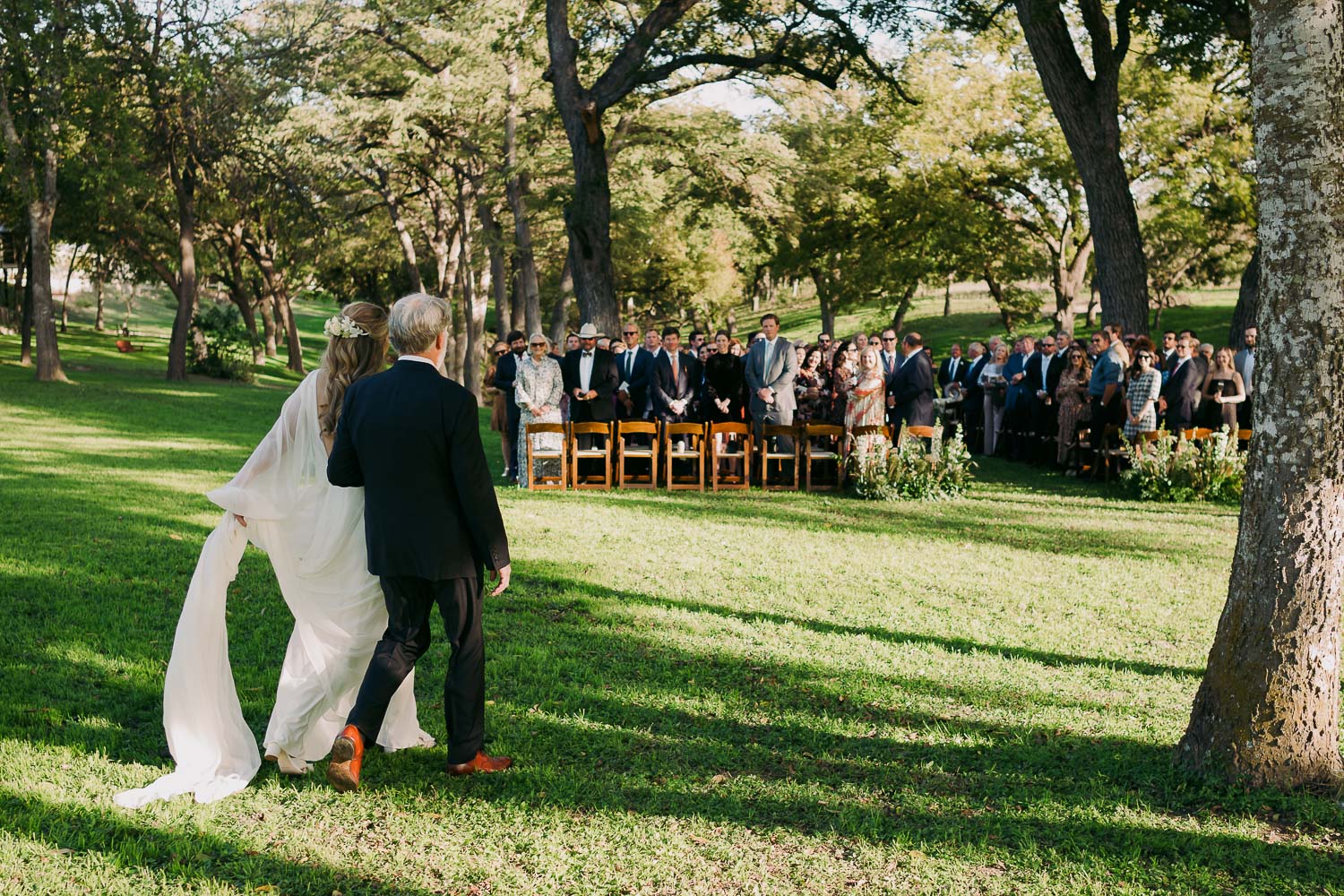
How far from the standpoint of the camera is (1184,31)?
19406 mm

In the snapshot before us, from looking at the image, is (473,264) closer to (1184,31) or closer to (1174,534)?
(1184,31)

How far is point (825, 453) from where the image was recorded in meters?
15.3

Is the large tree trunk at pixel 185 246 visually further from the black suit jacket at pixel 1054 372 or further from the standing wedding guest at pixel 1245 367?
the standing wedding guest at pixel 1245 367

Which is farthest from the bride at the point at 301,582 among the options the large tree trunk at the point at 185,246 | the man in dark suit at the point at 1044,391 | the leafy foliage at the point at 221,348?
the leafy foliage at the point at 221,348

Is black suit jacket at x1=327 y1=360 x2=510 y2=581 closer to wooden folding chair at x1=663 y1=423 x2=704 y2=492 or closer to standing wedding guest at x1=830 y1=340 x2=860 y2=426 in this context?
wooden folding chair at x1=663 y1=423 x2=704 y2=492

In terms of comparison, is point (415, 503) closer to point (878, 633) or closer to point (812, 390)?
point (878, 633)

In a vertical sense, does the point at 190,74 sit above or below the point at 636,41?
above

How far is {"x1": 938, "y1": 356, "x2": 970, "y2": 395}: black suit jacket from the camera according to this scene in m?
22.9

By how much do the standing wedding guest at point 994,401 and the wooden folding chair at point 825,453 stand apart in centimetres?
663

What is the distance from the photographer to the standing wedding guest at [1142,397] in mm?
15203

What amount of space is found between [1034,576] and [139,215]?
114ft

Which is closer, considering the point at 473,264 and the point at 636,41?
the point at 636,41

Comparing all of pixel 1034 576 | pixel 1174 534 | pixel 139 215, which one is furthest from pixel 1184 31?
pixel 139 215

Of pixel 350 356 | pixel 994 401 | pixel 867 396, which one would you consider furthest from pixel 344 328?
pixel 994 401
